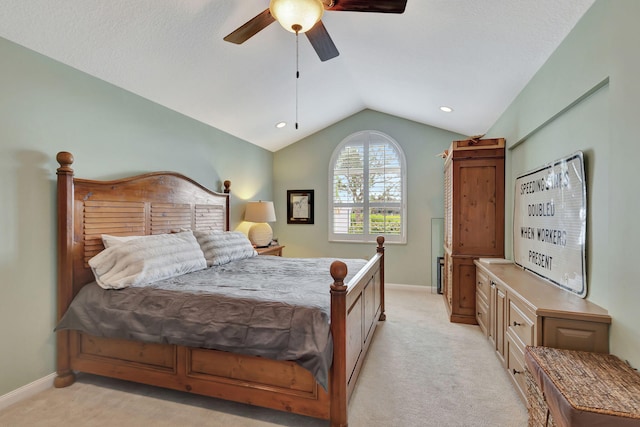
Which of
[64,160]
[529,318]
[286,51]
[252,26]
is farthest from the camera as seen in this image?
[286,51]

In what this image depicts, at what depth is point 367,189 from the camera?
5215 millimetres

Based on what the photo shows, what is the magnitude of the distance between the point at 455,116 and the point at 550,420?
3.60 meters

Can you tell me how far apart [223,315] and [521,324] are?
1964mm

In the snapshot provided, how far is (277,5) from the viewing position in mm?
1741

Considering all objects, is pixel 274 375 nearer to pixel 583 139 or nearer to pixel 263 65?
pixel 583 139

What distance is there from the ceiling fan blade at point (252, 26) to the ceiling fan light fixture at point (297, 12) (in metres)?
0.08

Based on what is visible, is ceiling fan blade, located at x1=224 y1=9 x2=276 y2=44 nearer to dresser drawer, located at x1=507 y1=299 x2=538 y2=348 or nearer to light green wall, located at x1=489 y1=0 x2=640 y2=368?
light green wall, located at x1=489 y1=0 x2=640 y2=368

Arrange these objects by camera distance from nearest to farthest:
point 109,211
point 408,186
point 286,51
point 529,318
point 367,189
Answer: point 529,318, point 109,211, point 286,51, point 408,186, point 367,189

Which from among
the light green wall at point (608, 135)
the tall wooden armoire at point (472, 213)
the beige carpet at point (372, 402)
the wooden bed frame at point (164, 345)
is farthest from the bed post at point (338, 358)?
the tall wooden armoire at point (472, 213)

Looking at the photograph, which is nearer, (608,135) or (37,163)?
(608,135)

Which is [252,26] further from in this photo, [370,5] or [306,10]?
[370,5]

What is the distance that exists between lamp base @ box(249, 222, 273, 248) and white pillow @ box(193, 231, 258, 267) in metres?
0.94

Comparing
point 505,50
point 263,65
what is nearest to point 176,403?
point 263,65

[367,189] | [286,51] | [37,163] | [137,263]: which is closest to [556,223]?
[286,51]
